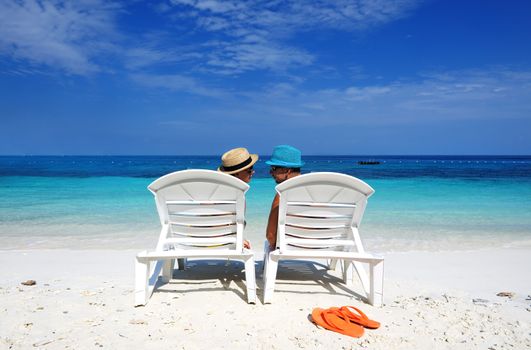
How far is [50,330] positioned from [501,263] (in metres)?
5.54

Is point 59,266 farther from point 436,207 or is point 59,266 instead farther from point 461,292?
point 436,207

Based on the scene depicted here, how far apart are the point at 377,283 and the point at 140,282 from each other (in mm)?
2094

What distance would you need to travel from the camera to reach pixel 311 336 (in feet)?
9.95

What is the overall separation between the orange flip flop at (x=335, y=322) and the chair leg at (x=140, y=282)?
1.48 metres

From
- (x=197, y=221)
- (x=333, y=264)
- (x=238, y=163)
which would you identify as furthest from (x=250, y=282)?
(x=333, y=264)

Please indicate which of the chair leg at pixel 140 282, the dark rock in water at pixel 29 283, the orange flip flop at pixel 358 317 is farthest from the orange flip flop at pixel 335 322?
the dark rock in water at pixel 29 283

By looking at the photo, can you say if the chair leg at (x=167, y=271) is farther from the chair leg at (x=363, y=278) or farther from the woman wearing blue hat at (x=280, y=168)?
the chair leg at (x=363, y=278)

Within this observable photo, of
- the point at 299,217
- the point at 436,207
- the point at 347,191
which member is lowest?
the point at 436,207

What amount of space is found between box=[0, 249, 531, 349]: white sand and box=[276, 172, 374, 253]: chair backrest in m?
0.53

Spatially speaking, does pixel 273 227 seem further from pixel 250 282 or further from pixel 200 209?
pixel 200 209

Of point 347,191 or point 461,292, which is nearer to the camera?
point 347,191

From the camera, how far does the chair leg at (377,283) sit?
12.0 feet

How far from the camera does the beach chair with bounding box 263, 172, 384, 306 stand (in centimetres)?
364

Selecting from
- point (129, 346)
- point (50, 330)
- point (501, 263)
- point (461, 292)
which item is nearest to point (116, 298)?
point (50, 330)
